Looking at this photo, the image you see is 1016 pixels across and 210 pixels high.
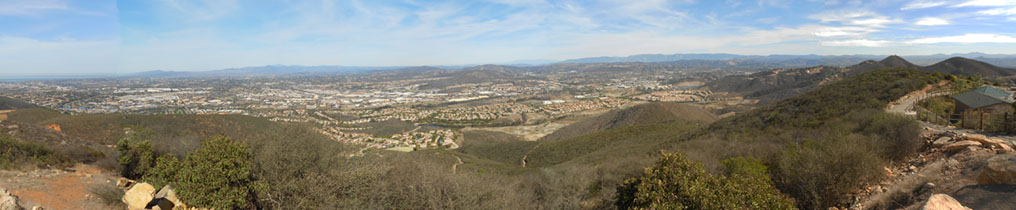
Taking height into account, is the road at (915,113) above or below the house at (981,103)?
below

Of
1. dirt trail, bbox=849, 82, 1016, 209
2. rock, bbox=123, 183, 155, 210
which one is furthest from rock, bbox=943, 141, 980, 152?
rock, bbox=123, 183, 155, 210

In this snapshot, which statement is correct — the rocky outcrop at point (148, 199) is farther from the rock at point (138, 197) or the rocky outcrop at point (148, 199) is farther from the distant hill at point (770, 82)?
the distant hill at point (770, 82)

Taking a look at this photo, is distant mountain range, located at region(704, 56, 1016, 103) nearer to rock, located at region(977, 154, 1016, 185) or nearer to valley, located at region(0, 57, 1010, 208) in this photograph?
valley, located at region(0, 57, 1010, 208)

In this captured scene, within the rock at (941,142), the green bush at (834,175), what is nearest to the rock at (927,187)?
the green bush at (834,175)

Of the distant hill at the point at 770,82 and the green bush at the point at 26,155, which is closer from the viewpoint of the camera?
the green bush at the point at 26,155

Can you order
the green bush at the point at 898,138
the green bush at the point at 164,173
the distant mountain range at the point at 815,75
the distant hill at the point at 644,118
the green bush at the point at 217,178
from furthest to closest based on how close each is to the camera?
the distant mountain range at the point at 815,75
the distant hill at the point at 644,118
the green bush at the point at 898,138
the green bush at the point at 164,173
the green bush at the point at 217,178

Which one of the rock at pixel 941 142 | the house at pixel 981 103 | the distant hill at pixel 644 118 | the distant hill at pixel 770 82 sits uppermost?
the house at pixel 981 103

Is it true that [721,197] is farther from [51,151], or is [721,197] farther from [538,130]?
[538,130]
